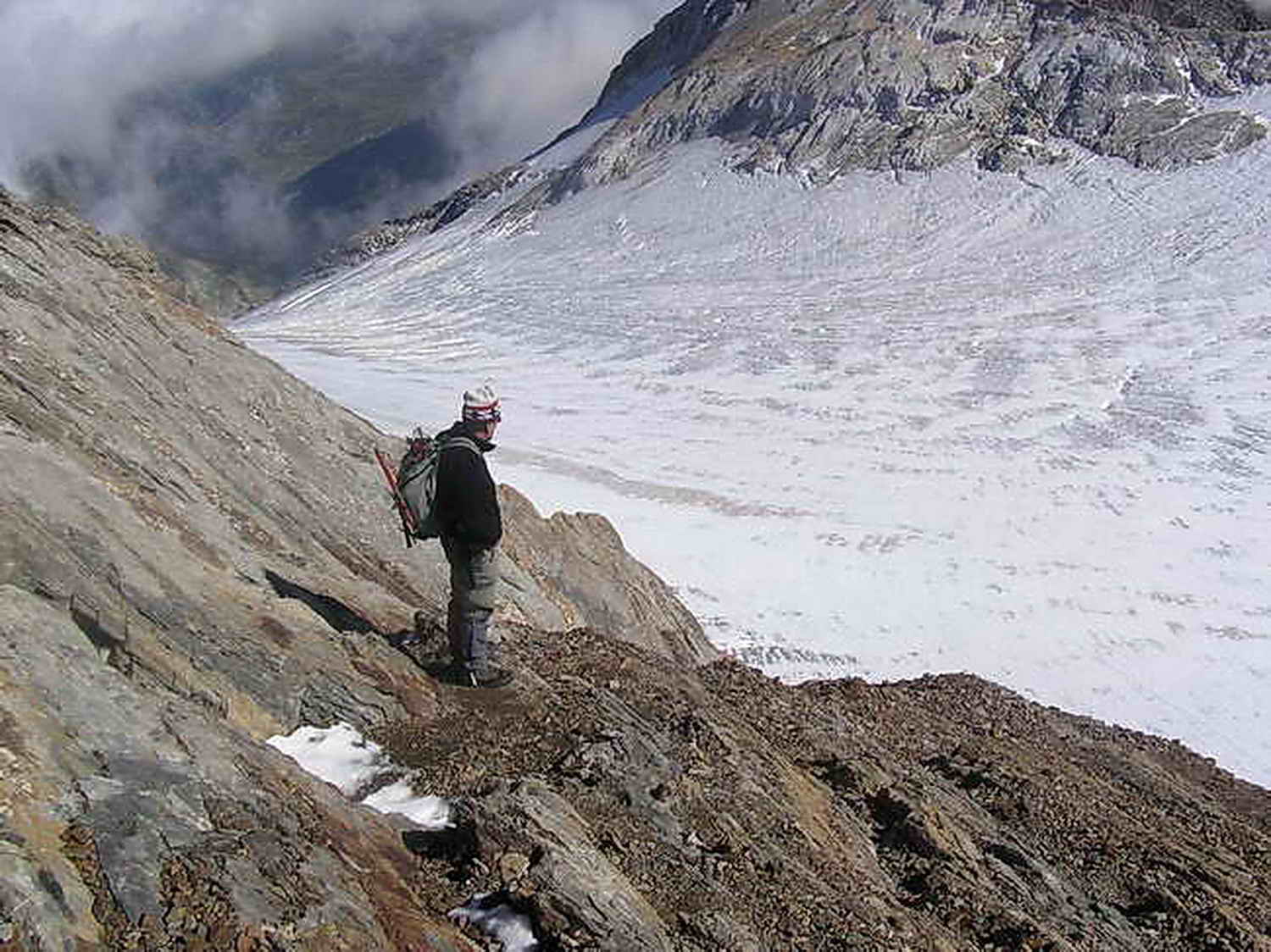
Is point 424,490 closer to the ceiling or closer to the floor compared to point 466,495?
closer to the ceiling

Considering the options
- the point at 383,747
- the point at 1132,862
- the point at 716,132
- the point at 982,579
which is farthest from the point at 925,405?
the point at 716,132

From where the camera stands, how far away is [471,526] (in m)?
7.70

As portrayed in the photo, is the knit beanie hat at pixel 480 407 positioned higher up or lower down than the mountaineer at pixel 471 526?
higher up

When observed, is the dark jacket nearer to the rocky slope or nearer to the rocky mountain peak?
the rocky slope

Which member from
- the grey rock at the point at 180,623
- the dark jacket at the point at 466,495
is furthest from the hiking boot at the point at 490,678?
the dark jacket at the point at 466,495

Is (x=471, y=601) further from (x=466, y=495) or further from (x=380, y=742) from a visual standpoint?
(x=380, y=742)

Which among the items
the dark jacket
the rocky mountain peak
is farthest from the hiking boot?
the rocky mountain peak

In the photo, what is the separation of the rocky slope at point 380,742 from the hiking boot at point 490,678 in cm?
10

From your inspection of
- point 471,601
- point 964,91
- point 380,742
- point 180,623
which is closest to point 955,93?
point 964,91

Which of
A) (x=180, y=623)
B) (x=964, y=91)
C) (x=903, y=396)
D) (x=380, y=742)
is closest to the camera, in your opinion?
(x=180, y=623)

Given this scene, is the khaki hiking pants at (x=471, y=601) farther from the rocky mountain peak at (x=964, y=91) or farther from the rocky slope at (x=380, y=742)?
the rocky mountain peak at (x=964, y=91)

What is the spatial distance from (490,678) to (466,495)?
1.30m

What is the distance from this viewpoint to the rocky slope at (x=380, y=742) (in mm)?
4648

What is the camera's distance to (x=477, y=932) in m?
5.15
